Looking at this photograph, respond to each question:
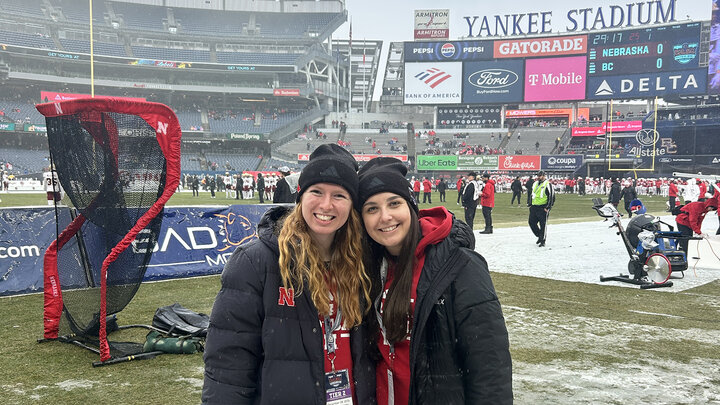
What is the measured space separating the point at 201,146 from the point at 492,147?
35060 mm

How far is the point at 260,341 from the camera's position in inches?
77.2

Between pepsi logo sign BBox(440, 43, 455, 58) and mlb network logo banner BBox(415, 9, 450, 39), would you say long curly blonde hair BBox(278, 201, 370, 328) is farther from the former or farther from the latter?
mlb network logo banner BBox(415, 9, 450, 39)

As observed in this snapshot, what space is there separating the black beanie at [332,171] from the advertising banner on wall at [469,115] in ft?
221

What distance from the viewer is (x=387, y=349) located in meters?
2.10

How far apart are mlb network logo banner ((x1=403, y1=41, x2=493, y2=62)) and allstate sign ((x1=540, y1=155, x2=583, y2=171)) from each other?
1586 cm

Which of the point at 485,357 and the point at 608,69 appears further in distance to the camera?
the point at 608,69

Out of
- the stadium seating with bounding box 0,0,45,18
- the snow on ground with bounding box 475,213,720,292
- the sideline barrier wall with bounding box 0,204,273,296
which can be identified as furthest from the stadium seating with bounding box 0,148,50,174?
the snow on ground with bounding box 475,213,720,292

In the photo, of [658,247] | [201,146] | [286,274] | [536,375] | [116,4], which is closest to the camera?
[286,274]

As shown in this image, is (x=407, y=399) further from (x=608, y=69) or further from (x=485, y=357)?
(x=608, y=69)

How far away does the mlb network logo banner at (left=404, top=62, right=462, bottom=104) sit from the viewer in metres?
64.9

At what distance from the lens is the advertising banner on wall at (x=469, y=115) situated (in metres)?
67.2

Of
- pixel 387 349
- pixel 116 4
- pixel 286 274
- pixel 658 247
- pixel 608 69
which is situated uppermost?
pixel 116 4

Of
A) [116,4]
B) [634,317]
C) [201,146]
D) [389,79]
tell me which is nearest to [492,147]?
[389,79]

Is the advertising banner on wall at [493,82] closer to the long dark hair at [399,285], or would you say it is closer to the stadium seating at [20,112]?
the stadium seating at [20,112]
